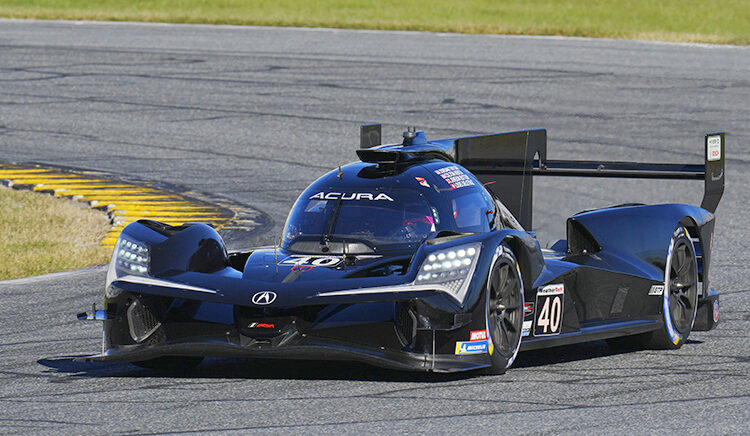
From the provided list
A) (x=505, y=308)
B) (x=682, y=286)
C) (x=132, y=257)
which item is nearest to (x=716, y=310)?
(x=682, y=286)

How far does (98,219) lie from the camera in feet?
48.3

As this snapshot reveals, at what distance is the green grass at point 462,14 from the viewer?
29547 millimetres

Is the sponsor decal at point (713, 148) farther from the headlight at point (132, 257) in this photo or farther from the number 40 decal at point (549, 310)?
the headlight at point (132, 257)

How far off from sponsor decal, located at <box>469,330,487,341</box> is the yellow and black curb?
7.13 metres

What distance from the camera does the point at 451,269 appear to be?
6945 mm

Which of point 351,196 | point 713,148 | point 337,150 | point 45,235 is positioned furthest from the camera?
point 337,150

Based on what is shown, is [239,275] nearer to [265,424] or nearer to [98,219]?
[265,424]

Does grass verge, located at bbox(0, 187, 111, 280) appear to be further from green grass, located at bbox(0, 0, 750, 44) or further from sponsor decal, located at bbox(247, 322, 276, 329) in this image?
green grass, located at bbox(0, 0, 750, 44)

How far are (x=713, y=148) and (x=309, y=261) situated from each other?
350cm

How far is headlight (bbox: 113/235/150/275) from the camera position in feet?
24.4

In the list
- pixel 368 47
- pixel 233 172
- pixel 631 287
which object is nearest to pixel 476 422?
pixel 631 287

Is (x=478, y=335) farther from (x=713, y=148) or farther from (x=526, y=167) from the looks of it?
(x=713, y=148)

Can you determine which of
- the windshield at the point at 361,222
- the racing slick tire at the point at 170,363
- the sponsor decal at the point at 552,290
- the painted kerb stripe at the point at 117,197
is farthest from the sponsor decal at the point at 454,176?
the painted kerb stripe at the point at 117,197

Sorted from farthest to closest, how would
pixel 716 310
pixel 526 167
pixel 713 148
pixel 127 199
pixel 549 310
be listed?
pixel 127 199, pixel 526 167, pixel 713 148, pixel 716 310, pixel 549 310
